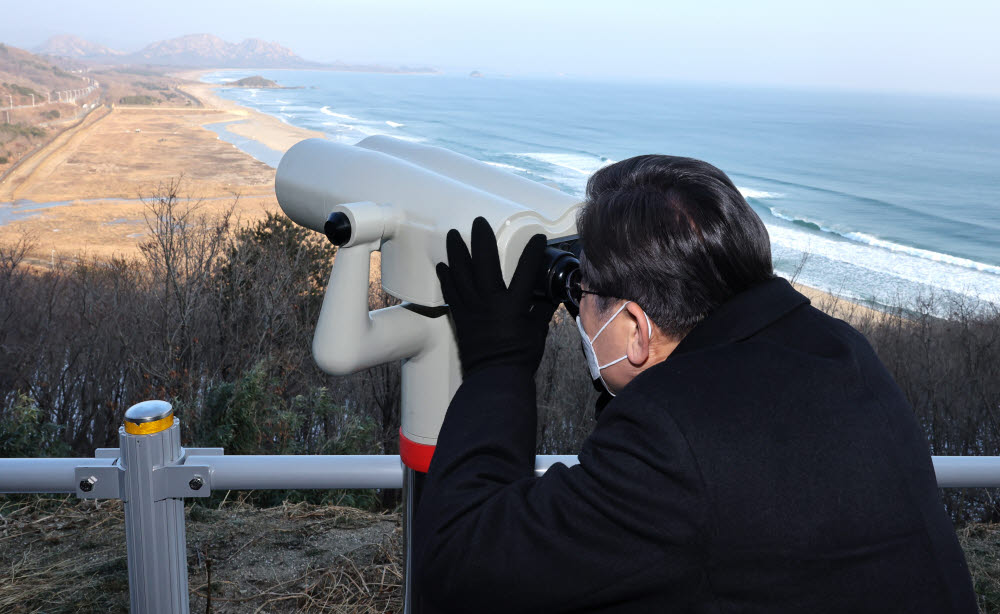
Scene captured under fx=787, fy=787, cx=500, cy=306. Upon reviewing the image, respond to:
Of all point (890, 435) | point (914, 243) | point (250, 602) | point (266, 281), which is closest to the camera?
point (890, 435)

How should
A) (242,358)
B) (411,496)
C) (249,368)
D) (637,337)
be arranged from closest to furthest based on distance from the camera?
(637,337), (411,496), (249,368), (242,358)

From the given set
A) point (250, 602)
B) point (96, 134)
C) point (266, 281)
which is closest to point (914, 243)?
point (266, 281)

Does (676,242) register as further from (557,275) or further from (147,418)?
(147,418)

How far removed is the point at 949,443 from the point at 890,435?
15.3m

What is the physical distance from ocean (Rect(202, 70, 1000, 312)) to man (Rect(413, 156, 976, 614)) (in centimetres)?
474

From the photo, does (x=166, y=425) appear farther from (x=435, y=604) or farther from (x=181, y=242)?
(x=181, y=242)

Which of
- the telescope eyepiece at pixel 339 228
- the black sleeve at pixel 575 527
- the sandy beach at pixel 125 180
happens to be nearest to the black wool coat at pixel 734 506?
the black sleeve at pixel 575 527

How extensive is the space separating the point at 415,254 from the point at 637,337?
479mm

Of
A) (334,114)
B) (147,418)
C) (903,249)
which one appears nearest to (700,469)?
(147,418)

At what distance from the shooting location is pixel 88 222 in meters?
31.3

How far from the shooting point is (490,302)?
1317 millimetres

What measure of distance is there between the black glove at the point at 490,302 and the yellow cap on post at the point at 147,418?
54 centimetres

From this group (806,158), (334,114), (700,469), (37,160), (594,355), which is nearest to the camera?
(700,469)

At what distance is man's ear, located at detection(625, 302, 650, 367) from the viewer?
115 cm
